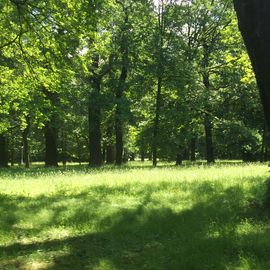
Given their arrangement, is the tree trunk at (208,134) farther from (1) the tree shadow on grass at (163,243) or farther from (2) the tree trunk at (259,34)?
(2) the tree trunk at (259,34)

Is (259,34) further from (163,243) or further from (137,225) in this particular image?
(137,225)

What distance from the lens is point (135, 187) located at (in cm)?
1347

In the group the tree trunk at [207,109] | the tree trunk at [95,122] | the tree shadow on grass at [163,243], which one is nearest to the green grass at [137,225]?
the tree shadow on grass at [163,243]

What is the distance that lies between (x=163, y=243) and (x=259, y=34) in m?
4.08

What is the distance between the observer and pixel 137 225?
361 inches

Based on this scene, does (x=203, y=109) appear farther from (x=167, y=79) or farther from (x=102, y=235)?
(x=102, y=235)

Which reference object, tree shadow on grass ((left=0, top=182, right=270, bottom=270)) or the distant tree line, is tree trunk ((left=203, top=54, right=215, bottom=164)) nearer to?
the distant tree line

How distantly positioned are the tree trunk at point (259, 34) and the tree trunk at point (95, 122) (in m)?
23.3

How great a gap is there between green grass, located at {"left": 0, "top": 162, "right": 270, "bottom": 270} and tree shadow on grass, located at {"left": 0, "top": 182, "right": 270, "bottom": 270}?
2 cm

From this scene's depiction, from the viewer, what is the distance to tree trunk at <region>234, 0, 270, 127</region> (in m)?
5.96

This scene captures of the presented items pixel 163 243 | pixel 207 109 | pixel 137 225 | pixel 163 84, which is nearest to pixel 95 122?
pixel 163 84

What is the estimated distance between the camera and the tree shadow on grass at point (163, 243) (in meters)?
6.62

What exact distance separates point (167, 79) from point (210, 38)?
7.80 metres

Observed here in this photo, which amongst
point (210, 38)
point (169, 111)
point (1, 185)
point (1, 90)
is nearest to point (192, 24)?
point (210, 38)
